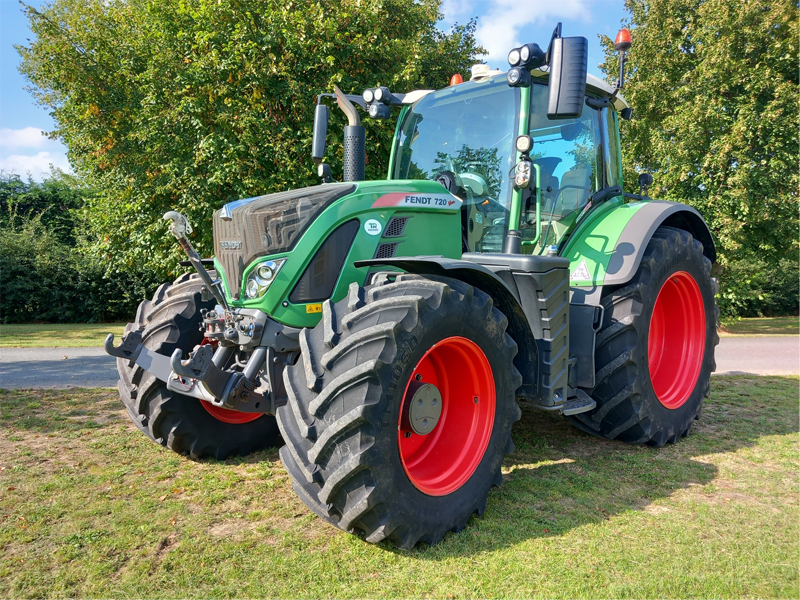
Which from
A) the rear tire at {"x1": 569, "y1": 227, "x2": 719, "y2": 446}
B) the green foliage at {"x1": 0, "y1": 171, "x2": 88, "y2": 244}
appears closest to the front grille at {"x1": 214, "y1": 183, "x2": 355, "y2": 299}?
the rear tire at {"x1": 569, "y1": 227, "x2": 719, "y2": 446}

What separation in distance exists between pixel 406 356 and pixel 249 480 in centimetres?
167

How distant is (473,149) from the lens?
4.05m

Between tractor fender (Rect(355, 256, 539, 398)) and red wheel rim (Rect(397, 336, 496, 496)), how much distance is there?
16.2 inches

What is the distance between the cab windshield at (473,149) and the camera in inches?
155

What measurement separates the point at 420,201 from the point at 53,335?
13.2 meters

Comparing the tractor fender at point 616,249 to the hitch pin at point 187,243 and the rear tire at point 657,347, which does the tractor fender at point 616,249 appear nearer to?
the rear tire at point 657,347

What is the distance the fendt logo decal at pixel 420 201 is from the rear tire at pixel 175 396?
1.39 metres

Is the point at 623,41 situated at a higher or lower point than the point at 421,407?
higher

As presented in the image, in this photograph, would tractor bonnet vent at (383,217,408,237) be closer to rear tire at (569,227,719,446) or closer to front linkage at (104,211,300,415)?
front linkage at (104,211,300,415)

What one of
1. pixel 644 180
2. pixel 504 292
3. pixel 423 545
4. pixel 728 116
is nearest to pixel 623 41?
pixel 644 180

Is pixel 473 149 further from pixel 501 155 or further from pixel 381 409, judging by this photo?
pixel 381 409

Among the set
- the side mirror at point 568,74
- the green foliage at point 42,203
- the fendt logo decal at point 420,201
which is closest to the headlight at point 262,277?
the fendt logo decal at point 420,201

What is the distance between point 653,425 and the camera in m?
4.23

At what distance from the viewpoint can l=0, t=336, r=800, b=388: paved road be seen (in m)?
7.10
